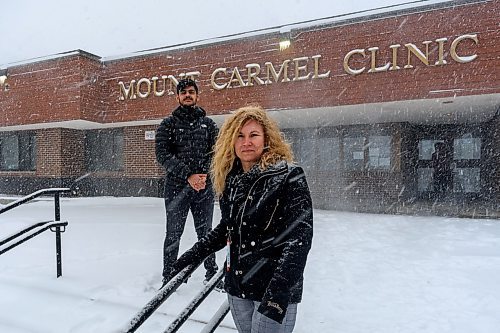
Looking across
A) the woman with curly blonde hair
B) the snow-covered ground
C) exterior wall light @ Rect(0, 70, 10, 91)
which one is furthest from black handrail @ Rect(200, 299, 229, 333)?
exterior wall light @ Rect(0, 70, 10, 91)

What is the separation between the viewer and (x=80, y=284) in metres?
3.57

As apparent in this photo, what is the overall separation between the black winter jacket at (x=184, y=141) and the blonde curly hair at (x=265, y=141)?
1.46 meters

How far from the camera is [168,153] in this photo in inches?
129

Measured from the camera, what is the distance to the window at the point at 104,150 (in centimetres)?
1363

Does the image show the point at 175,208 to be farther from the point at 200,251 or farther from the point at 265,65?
the point at 265,65

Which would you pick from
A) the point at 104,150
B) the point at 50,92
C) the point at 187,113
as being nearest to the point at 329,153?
the point at 104,150

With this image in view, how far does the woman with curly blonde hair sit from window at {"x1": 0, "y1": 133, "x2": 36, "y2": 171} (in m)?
15.1

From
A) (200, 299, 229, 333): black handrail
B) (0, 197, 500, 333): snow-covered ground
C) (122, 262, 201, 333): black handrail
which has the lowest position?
(0, 197, 500, 333): snow-covered ground

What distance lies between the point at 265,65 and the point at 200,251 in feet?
27.8

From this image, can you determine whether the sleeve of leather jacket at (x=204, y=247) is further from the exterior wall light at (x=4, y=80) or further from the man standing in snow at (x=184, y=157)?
the exterior wall light at (x=4, y=80)

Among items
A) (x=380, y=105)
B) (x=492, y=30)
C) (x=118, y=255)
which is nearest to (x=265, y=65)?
(x=380, y=105)

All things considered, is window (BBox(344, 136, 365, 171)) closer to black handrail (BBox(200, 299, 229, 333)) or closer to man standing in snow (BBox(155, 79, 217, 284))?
man standing in snow (BBox(155, 79, 217, 284))

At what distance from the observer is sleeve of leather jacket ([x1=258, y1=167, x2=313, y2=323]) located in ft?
4.61

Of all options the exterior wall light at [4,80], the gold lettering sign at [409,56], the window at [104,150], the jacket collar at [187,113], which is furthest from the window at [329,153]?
the exterior wall light at [4,80]
